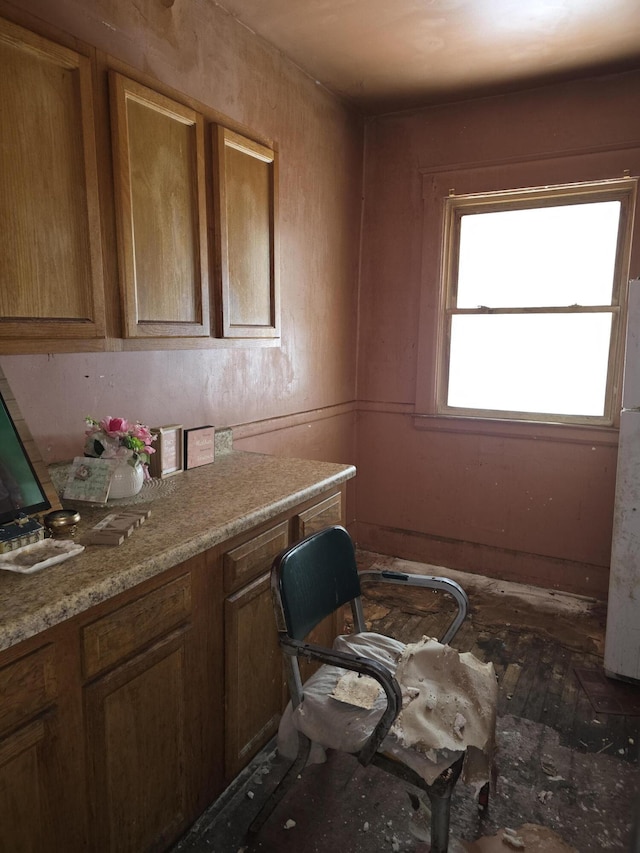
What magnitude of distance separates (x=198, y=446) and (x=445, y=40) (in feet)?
7.13

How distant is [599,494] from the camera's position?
3.18 m

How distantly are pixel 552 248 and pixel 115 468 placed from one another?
8.82ft

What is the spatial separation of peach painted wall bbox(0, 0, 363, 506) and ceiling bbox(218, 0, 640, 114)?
15cm

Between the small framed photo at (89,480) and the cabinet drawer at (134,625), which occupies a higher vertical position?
the small framed photo at (89,480)

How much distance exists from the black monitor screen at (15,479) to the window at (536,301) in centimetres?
258

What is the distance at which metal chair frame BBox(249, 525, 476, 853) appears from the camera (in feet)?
4.34

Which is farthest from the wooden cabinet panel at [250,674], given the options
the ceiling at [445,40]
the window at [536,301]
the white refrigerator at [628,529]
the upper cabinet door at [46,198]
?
the ceiling at [445,40]

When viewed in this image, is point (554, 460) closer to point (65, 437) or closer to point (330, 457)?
point (330, 457)

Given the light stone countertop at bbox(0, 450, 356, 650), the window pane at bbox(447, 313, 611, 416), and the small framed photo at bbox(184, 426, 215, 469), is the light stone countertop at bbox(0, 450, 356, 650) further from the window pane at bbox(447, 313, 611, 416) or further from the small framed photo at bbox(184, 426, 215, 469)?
the window pane at bbox(447, 313, 611, 416)

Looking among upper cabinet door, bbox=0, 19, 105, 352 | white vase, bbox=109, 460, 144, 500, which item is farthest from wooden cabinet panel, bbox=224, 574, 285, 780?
upper cabinet door, bbox=0, 19, 105, 352

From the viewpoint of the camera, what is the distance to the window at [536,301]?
3086mm

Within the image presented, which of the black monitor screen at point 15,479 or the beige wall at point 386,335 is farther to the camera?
the beige wall at point 386,335

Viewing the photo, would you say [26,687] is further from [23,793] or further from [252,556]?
[252,556]

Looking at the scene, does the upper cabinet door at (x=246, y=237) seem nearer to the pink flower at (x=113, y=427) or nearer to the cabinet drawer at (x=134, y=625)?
the pink flower at (x=113, y=427)
